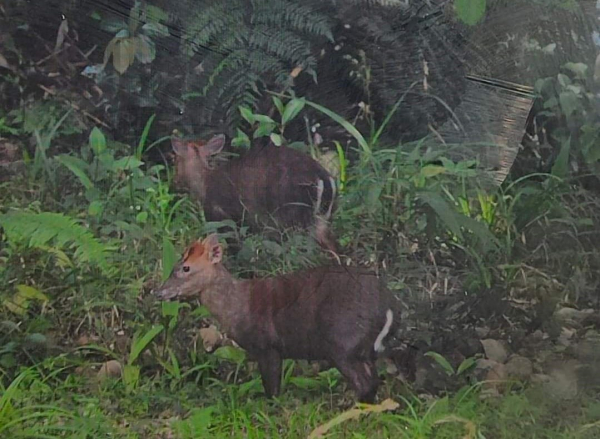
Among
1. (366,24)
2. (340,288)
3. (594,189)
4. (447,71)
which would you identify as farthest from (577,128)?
(340,288)

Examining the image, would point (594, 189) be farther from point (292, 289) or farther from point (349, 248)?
point (292, 289)

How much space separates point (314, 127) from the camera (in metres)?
1.64

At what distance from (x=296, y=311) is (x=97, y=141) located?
1.97ft

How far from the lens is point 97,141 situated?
1.65m

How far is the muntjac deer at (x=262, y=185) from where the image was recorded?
163 centimetres

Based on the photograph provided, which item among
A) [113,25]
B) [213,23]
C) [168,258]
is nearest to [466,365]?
[168,258]

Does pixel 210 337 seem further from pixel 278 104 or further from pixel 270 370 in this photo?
pixel 278 104

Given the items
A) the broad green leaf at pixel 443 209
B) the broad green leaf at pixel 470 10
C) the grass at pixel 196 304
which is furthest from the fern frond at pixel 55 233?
the broad green leaf at pixel 470 10

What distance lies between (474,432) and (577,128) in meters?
0.73

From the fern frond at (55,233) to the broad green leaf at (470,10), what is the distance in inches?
37.7

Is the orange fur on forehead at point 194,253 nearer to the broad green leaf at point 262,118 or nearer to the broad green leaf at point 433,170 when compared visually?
the broad green leaf at point 262,118

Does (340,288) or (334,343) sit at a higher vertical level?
Answer: (340,288)

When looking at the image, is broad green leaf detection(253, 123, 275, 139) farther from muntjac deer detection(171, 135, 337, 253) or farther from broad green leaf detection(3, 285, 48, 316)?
broad green leaf detection(3, 285, 48, 316)

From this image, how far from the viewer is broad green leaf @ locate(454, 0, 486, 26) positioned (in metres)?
1.60
